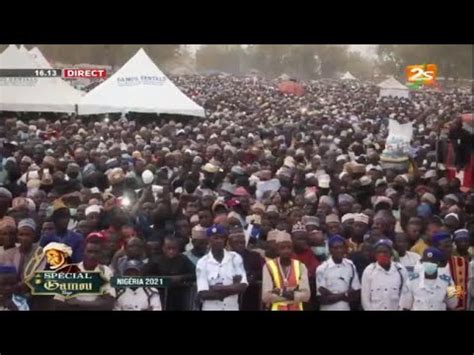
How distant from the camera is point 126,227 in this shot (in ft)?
26.0

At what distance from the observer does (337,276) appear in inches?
311

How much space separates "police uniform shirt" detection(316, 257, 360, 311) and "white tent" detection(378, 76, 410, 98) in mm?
1659

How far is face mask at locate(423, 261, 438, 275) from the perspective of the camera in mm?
7927

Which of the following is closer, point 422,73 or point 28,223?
point 28,223

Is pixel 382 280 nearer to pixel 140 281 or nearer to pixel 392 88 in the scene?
pixel 392 88

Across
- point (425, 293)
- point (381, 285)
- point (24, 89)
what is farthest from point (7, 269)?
point (425, 293)

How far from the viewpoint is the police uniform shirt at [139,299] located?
7.90 meters

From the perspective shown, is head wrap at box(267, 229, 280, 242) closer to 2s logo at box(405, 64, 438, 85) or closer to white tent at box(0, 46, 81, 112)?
2s logo at box(405, 64, 438, 85)

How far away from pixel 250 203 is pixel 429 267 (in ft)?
5.89

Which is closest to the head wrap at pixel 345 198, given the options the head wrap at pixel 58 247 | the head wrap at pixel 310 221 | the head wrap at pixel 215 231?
the head wrap at pixel 310 221

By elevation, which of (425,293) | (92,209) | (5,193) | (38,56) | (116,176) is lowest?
(425,293)

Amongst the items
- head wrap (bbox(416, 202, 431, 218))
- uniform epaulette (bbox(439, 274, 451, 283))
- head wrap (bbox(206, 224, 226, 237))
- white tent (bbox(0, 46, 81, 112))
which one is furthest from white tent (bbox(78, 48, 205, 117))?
uniform epaulette (bbox(439, 274, 451, 283))
